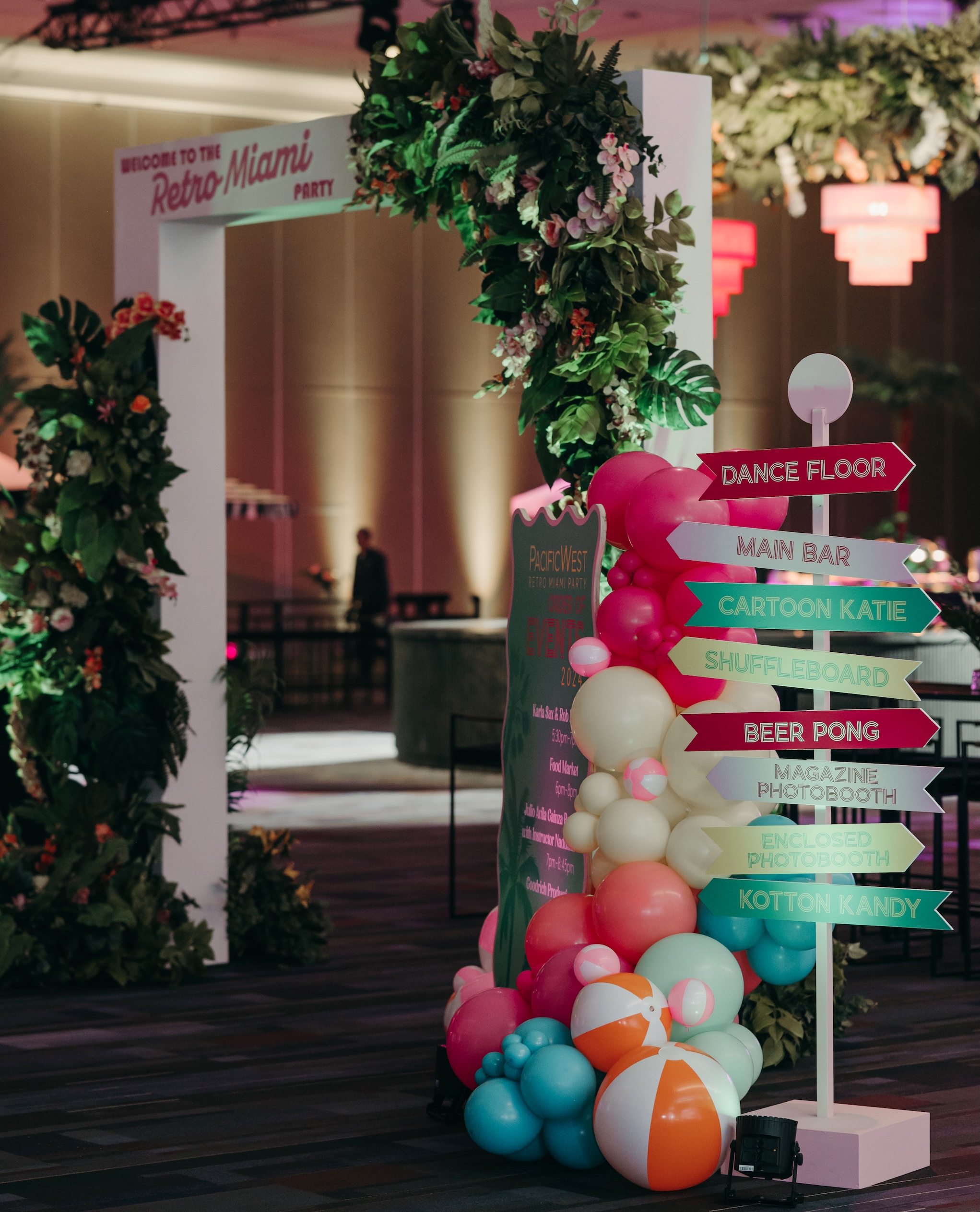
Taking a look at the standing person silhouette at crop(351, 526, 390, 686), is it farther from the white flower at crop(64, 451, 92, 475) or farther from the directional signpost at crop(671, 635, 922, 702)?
the directional signpost at crop(671, 635, 922, 702)

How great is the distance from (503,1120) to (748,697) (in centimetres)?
105

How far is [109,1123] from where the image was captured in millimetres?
4367

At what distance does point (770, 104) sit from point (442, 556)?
12.3 meters

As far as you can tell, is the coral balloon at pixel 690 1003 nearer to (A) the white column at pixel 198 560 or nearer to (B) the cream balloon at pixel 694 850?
(B) the cream balloon at pixel 694 850

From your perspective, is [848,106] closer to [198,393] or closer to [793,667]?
[198,393]

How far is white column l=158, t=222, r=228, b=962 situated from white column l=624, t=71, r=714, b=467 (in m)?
1.87

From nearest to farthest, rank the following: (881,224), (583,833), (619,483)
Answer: (583,833) → (619,483) → (881,224)

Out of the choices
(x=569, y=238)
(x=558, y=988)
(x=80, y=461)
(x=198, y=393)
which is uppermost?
(x=569, y=238)

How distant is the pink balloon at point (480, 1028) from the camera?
167 inches

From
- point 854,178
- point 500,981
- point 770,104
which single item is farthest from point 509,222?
point 854,178

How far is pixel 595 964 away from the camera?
4086 millimetres

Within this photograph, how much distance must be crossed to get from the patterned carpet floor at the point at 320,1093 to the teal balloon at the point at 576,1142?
35 mm

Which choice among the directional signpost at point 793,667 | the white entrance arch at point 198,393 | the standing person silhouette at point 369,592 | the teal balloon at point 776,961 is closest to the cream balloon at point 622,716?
the directional signpost at point 793,667

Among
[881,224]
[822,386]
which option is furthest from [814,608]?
[881,224]
